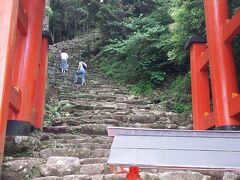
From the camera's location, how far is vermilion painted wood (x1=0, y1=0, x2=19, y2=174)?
3.55m

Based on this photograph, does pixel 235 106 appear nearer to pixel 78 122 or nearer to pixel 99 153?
pixel 99 153

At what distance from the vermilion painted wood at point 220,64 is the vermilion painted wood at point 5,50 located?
302cm

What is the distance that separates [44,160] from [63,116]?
323 cm

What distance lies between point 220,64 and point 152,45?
20.4 ft

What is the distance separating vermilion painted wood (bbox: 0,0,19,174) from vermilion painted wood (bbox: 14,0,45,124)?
1540 mm

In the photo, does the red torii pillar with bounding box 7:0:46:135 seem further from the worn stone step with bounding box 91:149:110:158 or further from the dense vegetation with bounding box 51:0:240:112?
the dense vegetation with bounding box 51:0:240:112

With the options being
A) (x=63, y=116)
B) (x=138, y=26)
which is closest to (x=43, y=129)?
(x=63, y=116)

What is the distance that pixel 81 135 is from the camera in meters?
6.32

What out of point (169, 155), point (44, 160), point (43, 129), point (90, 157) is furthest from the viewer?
point (43, 129)

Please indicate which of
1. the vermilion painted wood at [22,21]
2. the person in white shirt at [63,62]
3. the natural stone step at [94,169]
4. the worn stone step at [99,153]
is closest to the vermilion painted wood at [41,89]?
the vermilion painted wood at [22,21]

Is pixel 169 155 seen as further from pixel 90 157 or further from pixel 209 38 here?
pixel 209 38

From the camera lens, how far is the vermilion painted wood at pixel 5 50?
355 cm

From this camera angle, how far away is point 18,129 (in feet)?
16.8

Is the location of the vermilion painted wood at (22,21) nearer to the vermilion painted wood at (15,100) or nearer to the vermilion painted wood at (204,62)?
the vermilion painted wood at (15,100)
